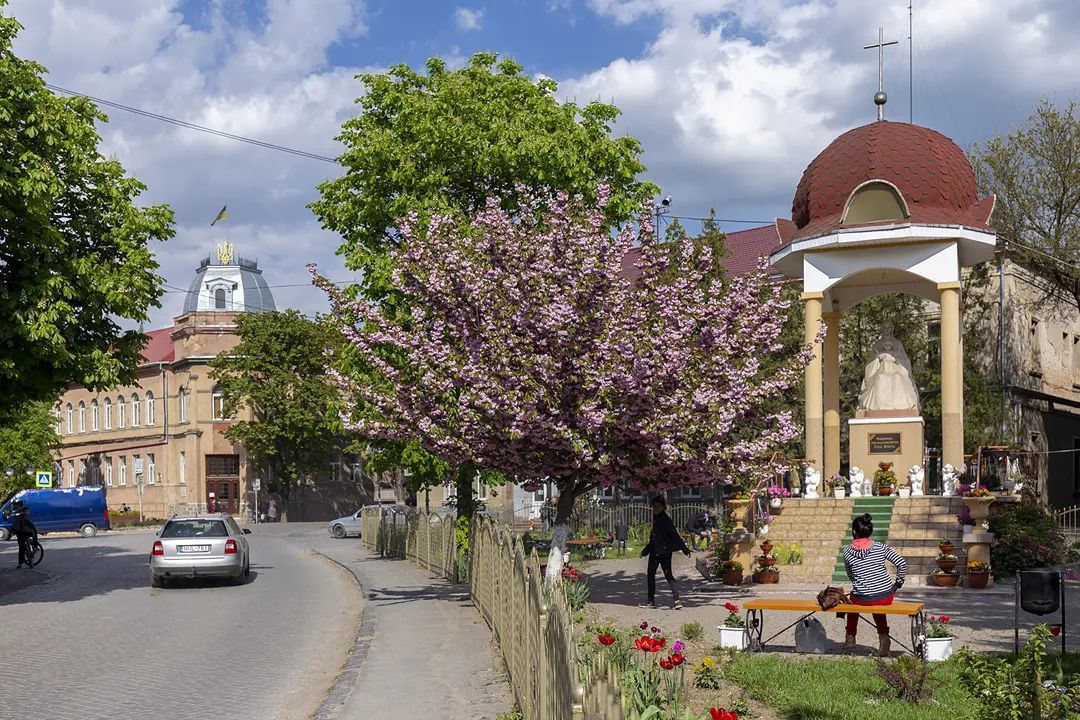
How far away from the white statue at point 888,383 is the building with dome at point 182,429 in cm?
5438

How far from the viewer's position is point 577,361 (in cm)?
1578

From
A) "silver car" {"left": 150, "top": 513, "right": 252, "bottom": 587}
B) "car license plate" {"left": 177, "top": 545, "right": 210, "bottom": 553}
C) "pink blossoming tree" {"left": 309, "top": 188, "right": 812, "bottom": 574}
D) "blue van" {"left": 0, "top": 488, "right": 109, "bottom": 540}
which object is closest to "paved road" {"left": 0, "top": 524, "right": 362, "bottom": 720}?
"silver car" {"left": 150, "top": 513, "right": 252, "bottom": 587}

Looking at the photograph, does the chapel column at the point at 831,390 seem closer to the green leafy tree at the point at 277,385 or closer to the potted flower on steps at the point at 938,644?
the potted flower on steps at the point at 938,644

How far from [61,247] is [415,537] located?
12.8 meters

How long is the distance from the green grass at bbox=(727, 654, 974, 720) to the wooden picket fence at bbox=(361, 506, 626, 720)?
2.10 m

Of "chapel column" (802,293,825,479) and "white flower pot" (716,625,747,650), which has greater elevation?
"chapel column" (802,293,825,479)

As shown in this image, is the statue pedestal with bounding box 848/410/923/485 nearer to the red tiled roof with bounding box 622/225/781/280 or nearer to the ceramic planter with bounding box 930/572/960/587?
the ceramic planter with bounding box 930/572/960/587

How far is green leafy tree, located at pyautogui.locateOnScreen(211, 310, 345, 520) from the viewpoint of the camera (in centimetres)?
7231

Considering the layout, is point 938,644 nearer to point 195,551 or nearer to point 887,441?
point 887,441

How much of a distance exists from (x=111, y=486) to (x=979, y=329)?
205ft

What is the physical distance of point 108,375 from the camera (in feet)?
76.3

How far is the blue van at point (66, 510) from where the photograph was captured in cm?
5716

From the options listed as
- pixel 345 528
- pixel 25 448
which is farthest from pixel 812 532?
pixel 25 448

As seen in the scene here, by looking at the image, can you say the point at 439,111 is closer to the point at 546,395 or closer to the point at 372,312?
the point at 372,312
